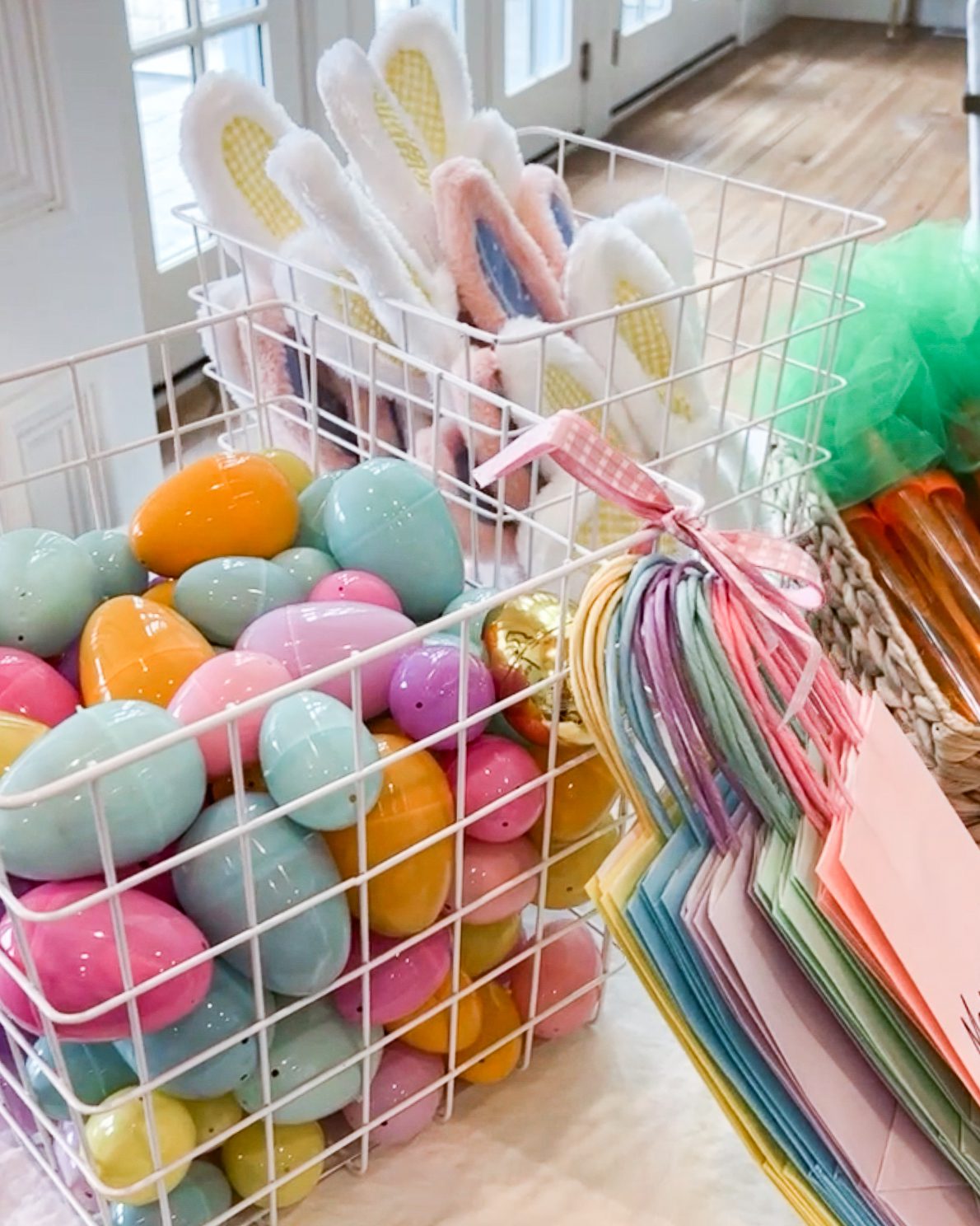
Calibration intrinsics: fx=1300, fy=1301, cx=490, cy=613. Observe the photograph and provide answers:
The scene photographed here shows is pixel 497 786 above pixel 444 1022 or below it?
above

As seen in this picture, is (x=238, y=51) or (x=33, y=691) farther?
(x=238, y=51)

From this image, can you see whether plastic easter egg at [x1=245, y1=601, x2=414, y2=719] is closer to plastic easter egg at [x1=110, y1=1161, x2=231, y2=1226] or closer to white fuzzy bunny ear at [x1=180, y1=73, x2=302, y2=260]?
plastic easter egg at [x1=110, y1=1161, x2=231, y2=1226]

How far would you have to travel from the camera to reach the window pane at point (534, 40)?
254cm

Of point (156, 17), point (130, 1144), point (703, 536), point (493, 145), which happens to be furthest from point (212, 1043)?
point (156, 17)

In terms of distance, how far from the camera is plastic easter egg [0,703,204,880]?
17.3 inches

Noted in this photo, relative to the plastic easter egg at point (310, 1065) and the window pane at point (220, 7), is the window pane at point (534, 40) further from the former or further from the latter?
the plastic easter egg at point (310, 1065)

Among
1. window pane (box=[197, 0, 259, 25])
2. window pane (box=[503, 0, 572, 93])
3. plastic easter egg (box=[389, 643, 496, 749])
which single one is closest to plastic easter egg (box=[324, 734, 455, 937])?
plastic easter egg (box=[389, 643, 496, 749])

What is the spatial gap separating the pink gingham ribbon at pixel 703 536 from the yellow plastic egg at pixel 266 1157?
29 cm

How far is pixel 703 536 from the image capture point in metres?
0.48

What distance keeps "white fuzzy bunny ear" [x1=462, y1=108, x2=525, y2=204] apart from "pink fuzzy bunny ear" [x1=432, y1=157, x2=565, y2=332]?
0.06 m

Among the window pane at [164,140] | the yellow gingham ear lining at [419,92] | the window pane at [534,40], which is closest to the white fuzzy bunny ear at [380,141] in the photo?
the yellow gingham ear lining at [419,92]

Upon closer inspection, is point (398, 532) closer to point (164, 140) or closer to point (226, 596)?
point (226, 596)

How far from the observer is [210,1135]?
0.53m

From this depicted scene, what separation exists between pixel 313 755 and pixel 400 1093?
21 cm
